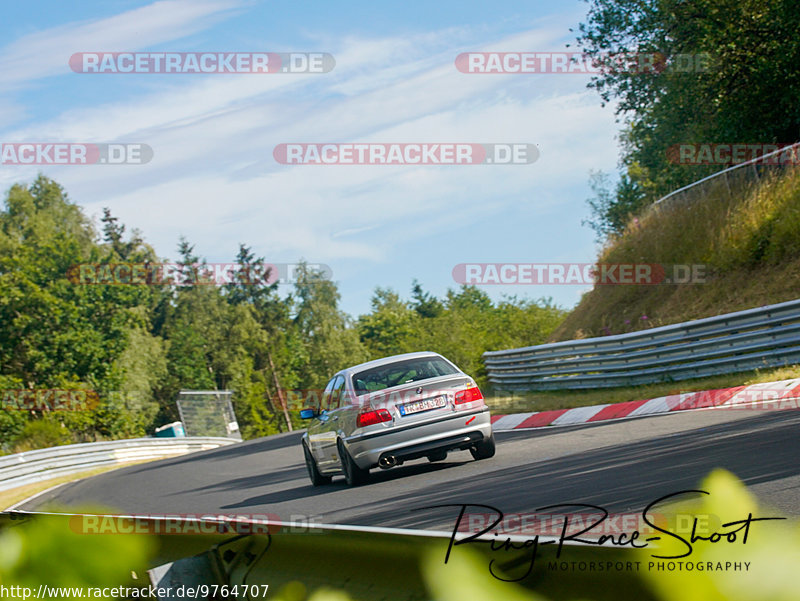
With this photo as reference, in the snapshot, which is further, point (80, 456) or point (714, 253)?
point (80, 456)

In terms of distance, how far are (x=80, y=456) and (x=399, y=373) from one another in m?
21.2

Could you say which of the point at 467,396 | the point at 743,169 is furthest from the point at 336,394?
the point at 743,169

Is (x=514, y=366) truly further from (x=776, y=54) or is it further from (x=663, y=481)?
(x=663, y=481)

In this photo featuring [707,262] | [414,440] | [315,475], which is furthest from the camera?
[707,262]

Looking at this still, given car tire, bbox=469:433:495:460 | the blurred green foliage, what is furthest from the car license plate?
the blurred green foliage

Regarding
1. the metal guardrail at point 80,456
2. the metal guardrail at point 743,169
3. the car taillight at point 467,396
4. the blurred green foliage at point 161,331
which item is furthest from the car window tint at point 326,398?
the blurred green foliage at point 161,331

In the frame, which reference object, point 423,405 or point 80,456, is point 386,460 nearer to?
point 423,405

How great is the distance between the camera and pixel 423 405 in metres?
10.8

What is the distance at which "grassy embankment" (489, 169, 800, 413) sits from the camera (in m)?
17.6

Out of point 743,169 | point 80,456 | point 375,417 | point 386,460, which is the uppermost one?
point 743,169

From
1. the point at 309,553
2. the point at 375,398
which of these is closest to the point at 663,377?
the point at 375,398

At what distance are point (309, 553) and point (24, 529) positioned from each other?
3.36 ft

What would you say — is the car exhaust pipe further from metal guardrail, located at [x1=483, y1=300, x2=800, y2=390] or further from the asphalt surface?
metal guardrail, located at [x1=483, y1=300, x2=800, y2=390]

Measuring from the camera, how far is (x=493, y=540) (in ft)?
4.75
